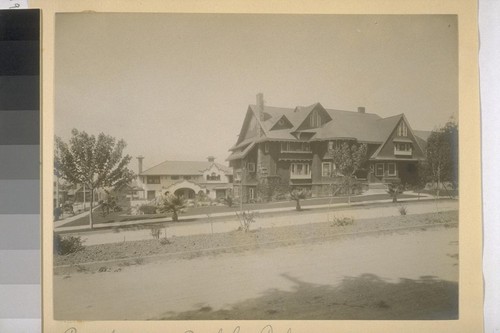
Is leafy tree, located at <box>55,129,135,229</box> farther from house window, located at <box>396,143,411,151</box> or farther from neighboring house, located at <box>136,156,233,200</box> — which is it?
house window, located at <box>396,143,411,151</box>

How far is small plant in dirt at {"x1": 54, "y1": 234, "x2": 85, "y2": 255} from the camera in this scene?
6.41 feet

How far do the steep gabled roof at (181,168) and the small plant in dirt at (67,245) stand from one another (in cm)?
53

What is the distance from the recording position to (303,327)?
1936mm

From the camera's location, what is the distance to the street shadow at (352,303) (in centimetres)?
194

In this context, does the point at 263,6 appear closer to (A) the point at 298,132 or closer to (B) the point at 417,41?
(A) the point at 298,132

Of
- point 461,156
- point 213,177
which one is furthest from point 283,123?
point 461,156

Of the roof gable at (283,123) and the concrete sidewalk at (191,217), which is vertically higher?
the roof gable at (283,123)

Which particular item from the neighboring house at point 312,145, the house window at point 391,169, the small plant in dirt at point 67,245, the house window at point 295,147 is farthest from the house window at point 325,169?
the small plant in dirt at point 67,245

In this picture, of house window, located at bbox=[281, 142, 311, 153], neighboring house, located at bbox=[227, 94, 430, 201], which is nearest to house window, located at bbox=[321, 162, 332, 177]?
neighboring house, located at bbox=[227, 94, 430, 201]

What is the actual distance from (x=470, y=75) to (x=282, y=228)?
139 cm

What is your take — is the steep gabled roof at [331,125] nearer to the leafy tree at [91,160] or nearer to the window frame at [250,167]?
the window frame at [250,167]

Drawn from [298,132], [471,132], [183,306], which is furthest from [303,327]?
[471,132]

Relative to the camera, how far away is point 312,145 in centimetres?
203

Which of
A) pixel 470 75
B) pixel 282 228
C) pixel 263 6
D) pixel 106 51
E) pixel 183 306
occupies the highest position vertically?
pixel 263 6
